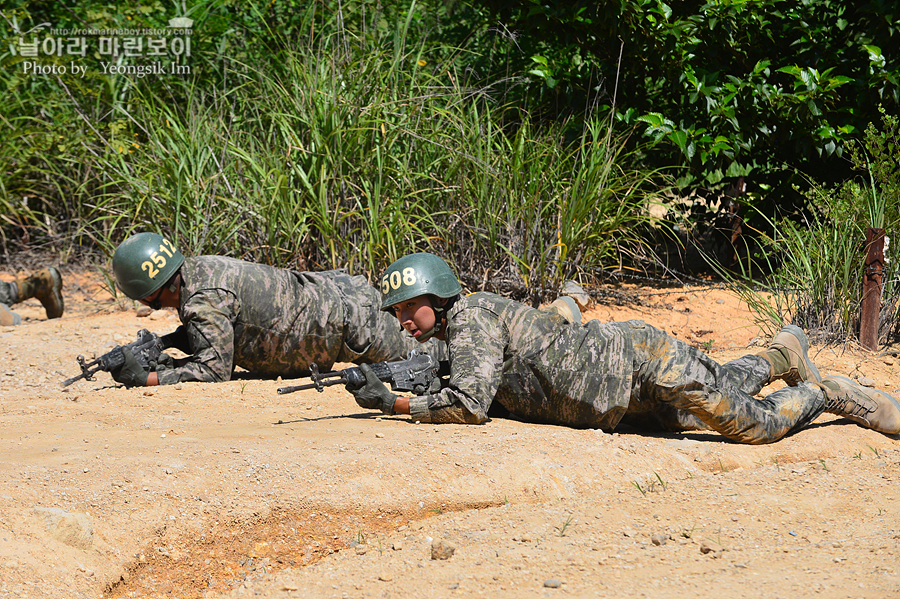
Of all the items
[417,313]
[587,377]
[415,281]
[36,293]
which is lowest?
[36,293]

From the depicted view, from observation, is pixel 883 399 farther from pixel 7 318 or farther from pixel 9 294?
pixel 9 294

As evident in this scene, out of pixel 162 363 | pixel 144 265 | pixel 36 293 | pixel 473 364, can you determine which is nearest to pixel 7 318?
pixel 36 293

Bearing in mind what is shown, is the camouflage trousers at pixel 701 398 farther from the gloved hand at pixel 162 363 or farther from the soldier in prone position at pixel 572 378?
the gloved hand at pixel 162 363

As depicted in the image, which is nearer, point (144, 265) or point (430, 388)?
point (430, 388)

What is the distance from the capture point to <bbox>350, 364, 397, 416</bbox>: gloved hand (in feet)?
11.6

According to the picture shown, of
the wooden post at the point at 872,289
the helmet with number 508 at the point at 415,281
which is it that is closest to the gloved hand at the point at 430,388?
the helmet with number 508 at the point at 415,281

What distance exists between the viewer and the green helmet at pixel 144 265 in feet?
14.4

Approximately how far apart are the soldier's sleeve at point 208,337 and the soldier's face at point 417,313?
1278 mm

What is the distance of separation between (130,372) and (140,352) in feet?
0.38

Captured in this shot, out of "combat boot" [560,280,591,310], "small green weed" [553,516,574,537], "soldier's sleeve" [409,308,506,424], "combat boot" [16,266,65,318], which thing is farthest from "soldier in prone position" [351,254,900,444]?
"combat boot" [16,266,65,318]

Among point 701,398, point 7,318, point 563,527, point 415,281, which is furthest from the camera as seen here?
point 7,318

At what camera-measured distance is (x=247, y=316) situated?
4.57 meters

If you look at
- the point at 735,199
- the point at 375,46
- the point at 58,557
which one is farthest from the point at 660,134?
the point at 58,557

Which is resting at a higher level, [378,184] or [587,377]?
[378,184]
